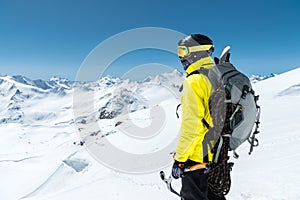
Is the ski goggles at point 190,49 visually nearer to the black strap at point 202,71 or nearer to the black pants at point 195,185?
the black strap at point 202,71

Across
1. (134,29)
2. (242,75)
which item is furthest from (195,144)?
(134,29)

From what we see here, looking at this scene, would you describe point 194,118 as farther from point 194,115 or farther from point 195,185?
point 195,185

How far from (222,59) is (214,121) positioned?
38.3 inches

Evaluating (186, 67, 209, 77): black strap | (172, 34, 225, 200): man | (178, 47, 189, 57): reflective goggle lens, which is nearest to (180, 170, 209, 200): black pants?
(172, 34, 225, 200): man

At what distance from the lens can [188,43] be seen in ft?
10.8

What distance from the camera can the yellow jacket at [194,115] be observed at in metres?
3.00

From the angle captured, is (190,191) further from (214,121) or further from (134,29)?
(134,29)

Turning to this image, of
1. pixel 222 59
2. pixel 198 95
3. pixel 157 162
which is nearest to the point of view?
pixel 198 95

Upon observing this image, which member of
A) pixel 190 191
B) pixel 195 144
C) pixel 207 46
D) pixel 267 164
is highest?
pixel 207 46

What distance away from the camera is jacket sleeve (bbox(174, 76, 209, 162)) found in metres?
3.00

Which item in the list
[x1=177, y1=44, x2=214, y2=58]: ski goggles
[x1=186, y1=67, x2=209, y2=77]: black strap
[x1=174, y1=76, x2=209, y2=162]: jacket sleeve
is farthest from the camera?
[x1=177, y1=44, x2=214, y2=58]: ski goggles

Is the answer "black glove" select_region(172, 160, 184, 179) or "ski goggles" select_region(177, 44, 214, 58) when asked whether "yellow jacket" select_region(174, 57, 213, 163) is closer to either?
"black glove" select_region(172, 160, 184, 179)

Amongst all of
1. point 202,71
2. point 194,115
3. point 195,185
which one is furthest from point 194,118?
point 195,185

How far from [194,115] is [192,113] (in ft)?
0.11
